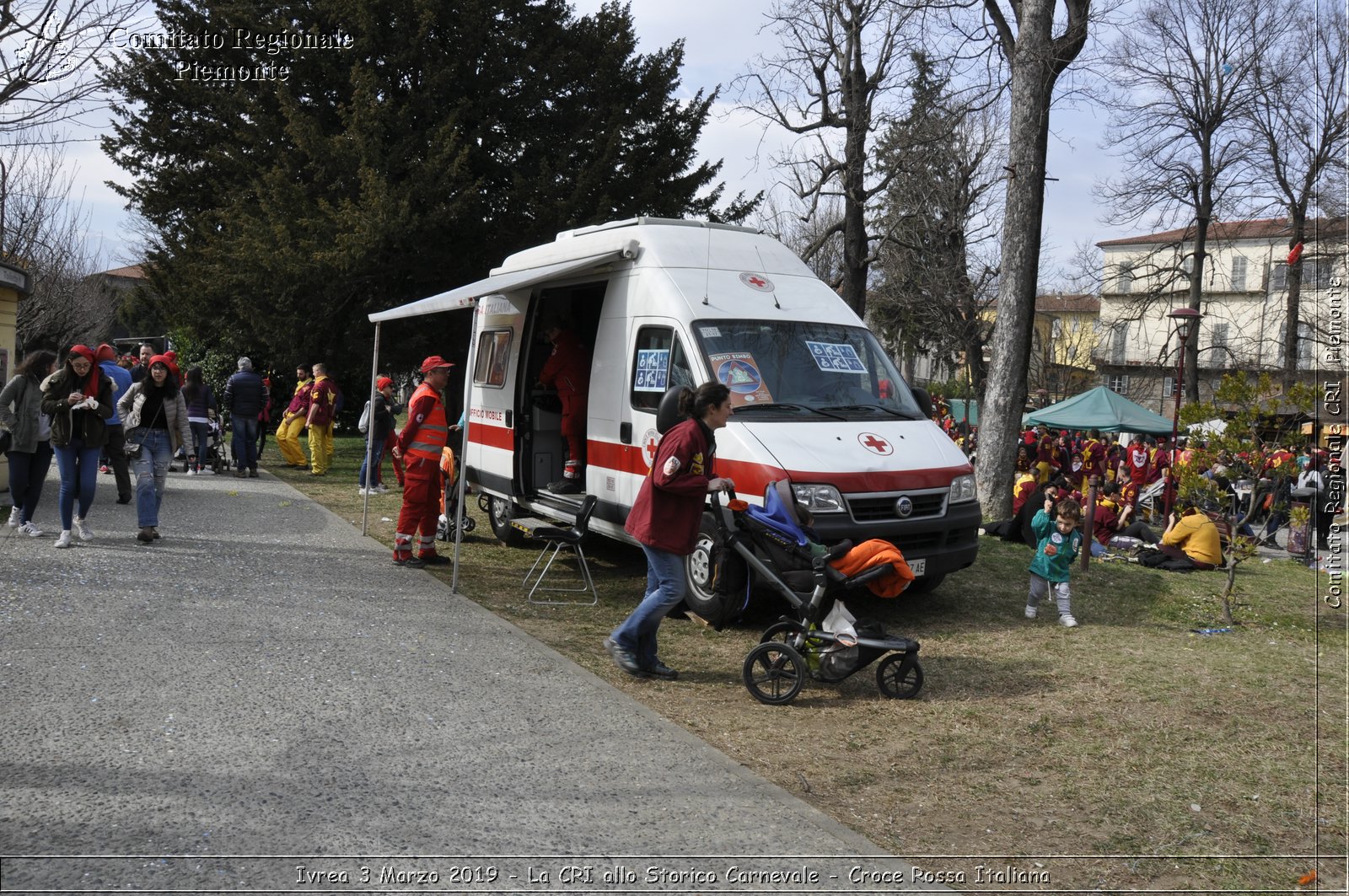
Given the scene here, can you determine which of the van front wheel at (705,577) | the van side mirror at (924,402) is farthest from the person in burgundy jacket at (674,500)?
the van side mirror at (924,402)

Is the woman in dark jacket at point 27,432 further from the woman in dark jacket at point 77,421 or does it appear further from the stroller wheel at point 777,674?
the stroller wheel at point 777,674

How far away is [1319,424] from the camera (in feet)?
26.6

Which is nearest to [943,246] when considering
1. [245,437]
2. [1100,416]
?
[1100,416]

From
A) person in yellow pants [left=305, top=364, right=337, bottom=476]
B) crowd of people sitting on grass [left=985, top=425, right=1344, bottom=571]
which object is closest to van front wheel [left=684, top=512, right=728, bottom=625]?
crowd of people sitting on grass [left=985, top=425, right=1344, bottom=571]

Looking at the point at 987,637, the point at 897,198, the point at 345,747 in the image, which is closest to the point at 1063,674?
the point at 987,637

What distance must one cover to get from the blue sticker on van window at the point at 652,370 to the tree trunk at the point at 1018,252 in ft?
23.4

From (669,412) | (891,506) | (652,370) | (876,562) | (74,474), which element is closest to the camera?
(876,562)

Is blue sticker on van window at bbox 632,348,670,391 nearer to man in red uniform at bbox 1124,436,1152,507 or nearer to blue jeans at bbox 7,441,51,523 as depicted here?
blue jeans at bbox 7,441,51,523

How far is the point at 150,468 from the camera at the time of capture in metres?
10.5

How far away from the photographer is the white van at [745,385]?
304 inches

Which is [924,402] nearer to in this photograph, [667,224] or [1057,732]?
[667,224]

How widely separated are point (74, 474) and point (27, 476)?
86 cm

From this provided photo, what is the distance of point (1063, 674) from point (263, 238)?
17.5 m

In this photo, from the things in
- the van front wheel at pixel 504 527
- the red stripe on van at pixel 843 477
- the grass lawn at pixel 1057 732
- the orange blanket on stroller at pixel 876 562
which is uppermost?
the red stripe on van at pixel 843 477
